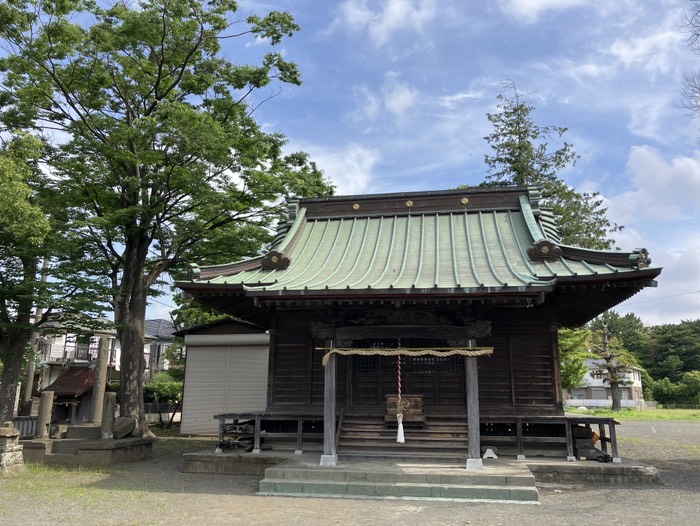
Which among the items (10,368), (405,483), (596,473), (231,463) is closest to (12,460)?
(10,368)

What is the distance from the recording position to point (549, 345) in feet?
40.4

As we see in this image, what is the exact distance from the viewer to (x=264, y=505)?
888cm

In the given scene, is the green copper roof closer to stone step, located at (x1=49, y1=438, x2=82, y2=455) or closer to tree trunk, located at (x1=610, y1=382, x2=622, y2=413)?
stone step, located at (x1=49, y1=438, x2=82, y2=455)

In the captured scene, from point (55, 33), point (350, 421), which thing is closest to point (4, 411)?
point (350, 421)

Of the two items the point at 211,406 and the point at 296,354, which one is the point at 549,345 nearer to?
the point at 296,354

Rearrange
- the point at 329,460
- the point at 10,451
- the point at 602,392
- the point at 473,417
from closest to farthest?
the point at 473,417 < the point at 329,460 < the point at 10,451 < the point at 602,392

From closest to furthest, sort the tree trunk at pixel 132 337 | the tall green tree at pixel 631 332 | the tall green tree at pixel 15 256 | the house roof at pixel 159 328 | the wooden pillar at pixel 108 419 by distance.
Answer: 1. the tall green tree at pixel 15 256
2. the wooden pillar at pixel 108 419
3. the tree trunk at pixel 132 337
4. the house roof at pixel 159 328
5. the tall green tree at pixel 631 332

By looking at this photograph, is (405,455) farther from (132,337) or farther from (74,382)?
(74,382)

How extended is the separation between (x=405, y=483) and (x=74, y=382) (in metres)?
22.8

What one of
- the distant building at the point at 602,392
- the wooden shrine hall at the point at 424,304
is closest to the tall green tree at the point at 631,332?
the distant building at the point at 602,392

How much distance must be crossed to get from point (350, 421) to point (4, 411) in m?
11.1

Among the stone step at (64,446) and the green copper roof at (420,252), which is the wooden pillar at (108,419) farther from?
the green copper roof at (420,252)

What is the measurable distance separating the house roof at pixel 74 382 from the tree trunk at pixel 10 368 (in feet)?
32.0

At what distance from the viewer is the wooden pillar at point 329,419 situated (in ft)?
34.7
